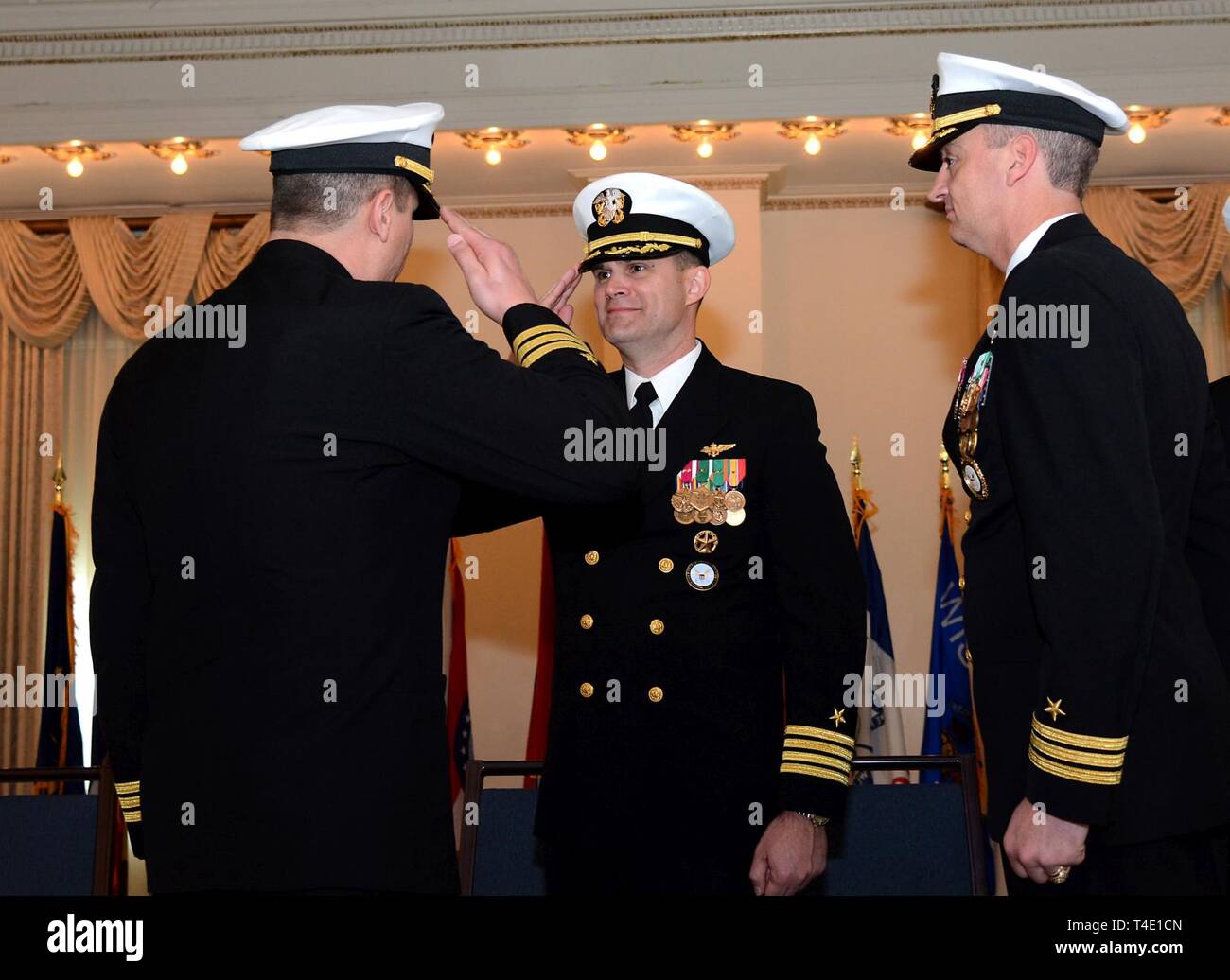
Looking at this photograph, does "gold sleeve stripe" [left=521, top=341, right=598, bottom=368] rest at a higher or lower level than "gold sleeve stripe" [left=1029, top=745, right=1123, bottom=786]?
higher

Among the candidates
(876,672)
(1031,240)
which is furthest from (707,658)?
(876,672)

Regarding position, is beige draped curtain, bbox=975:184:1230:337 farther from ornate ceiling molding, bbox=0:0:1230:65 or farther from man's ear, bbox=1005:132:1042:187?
man's ear, bbox=1005:132:1042:187

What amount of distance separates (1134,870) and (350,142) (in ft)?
4.40

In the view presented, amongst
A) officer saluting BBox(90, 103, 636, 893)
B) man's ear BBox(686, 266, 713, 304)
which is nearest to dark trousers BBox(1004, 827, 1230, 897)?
officer saluting BBox(90, 103, 636, 893)

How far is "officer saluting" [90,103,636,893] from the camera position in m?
1.55

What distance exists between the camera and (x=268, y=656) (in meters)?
1.55

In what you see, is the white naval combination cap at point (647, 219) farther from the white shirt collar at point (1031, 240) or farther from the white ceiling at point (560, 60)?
the white ceiling at point (560, 60)

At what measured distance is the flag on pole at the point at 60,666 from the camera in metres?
6.17

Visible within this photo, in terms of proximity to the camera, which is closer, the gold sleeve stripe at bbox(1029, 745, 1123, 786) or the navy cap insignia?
the gold sleeve stripe at bbox(1029, 745, 1123, 786)

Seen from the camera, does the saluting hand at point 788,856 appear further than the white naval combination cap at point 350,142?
Yes

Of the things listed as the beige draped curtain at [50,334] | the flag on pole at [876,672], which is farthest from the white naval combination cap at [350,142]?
the beige draped curtain at [50,334]

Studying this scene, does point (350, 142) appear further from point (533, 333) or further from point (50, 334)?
point (50, 334)

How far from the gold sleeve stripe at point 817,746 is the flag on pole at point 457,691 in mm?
3462
